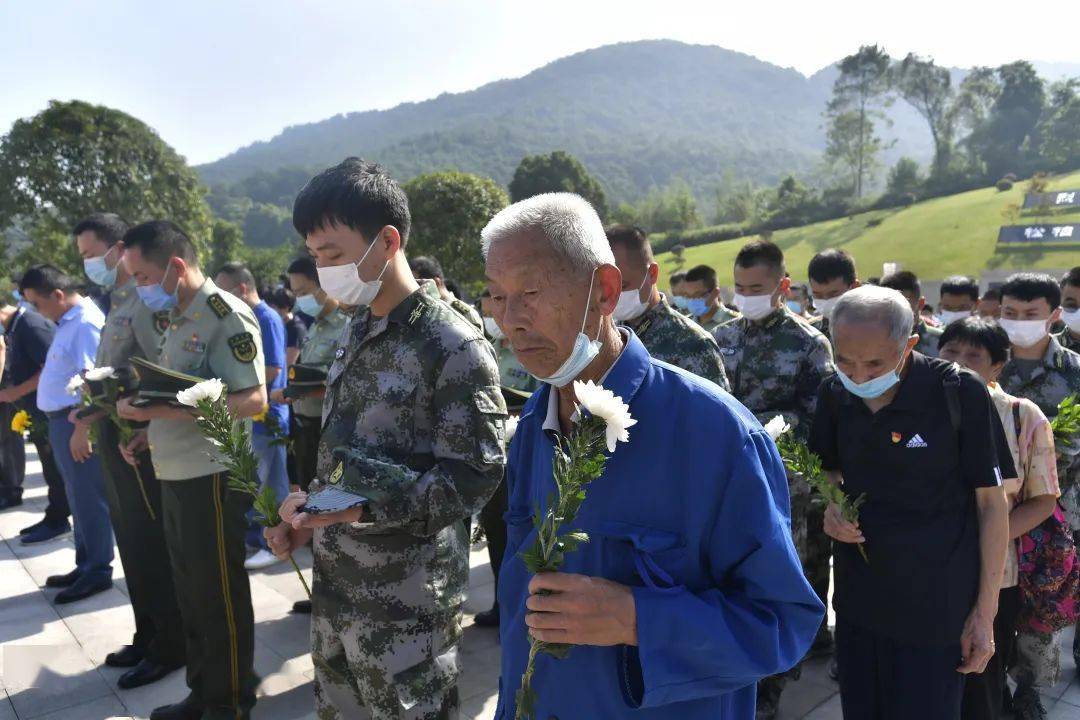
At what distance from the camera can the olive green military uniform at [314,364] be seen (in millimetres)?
5598

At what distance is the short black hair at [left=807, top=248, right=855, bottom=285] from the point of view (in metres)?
5.03

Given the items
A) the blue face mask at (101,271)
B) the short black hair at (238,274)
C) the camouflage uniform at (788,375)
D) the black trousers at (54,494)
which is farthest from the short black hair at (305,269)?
the camouflage uniform at (788,375)

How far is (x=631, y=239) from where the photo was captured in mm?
3574

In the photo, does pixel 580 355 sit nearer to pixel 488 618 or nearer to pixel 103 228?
pixel 488 618

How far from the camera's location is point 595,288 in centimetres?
144

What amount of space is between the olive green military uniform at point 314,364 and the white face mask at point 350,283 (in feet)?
10.2

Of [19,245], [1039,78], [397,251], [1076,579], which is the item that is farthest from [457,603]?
[1039,78]

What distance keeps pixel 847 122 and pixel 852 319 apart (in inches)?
2963

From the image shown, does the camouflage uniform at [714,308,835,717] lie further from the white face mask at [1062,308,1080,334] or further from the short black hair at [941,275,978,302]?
the short black hair at [941,275,978,302]

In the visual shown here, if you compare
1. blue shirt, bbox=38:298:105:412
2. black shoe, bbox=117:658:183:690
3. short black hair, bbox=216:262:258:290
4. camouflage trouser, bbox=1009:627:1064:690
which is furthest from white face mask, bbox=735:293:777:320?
short black hair, bbox=216:262:258:290

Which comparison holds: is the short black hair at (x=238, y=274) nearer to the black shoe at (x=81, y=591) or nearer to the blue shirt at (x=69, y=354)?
the blue shirt at (x=69, y=354)

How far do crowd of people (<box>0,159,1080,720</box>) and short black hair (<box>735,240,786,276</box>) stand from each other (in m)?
0.03

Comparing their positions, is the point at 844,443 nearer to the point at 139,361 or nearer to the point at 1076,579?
the point at 1076,579

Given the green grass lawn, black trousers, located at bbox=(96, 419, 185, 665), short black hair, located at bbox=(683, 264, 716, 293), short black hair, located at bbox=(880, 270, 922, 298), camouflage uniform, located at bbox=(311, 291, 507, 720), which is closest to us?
camouflage uniform, located at bbox=(311, 291, 507, 720)
